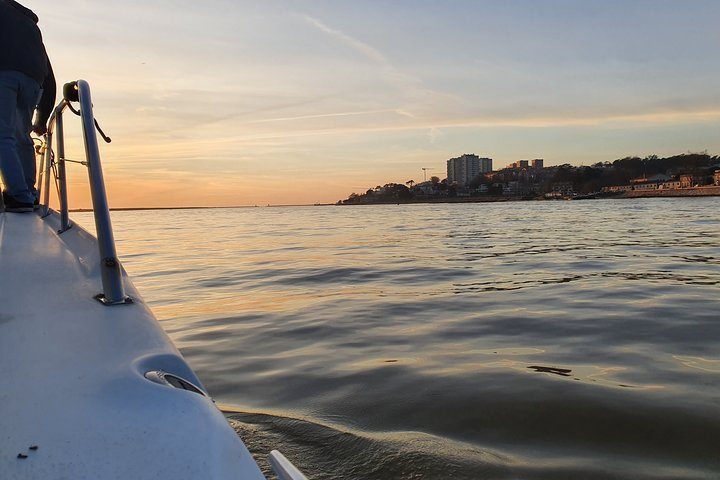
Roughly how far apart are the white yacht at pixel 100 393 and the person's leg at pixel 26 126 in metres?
2.79

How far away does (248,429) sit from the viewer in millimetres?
2570

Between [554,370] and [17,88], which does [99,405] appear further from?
[17,88]

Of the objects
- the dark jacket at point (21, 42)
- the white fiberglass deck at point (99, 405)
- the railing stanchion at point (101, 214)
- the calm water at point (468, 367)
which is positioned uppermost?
the dark jacket at point (21, 42)

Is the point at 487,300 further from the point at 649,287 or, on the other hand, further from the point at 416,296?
the point at 649,287

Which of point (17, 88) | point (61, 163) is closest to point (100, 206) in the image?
point (61, 163)

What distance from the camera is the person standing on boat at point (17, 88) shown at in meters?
3.72

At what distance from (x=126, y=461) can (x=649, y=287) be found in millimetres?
6549

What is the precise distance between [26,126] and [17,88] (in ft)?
1.56

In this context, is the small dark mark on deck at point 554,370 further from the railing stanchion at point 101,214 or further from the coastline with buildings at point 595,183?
the coastline with buildings at point 595,183

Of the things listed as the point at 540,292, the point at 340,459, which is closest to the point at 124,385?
the point at 340,459

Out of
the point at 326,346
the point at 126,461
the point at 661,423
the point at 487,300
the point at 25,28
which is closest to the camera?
the point at 126,461

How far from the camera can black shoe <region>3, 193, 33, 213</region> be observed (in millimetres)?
3992

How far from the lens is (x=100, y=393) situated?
101 centimetres

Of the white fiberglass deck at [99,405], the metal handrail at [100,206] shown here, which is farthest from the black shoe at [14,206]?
the white fiberglass deck at [99,405]
